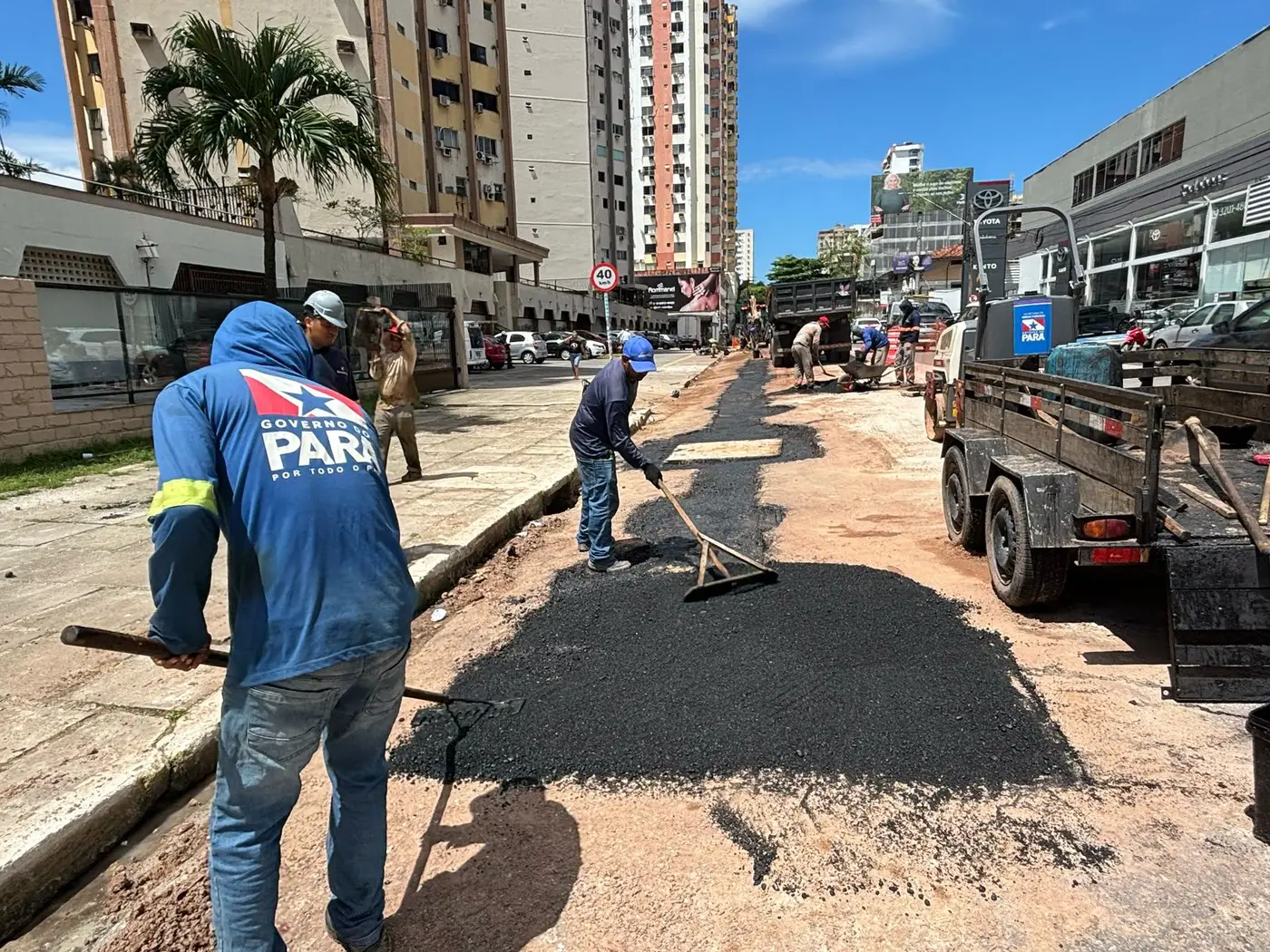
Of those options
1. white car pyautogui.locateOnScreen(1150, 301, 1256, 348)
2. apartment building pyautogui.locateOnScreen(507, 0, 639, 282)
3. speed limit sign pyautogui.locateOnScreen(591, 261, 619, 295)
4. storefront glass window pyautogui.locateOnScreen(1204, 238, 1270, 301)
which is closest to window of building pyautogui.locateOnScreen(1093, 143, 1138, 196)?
storefront glass window pyautogui.locateOnScreen(1204, 238, 1270, 301)

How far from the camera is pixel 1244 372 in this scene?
525 cm

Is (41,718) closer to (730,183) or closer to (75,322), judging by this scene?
(75,322)

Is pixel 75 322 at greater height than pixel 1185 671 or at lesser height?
greater

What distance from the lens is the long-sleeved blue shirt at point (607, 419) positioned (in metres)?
5.23

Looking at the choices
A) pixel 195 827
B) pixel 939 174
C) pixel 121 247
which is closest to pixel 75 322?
pixel 121 247

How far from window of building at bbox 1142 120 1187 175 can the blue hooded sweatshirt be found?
32212 mm

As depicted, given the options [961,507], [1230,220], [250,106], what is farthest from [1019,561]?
[1230,220]

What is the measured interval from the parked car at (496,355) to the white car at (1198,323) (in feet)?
68.4

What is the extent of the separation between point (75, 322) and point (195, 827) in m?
9.11

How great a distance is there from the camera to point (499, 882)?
241cm

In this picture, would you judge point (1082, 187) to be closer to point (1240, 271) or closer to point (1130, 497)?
point (1240, 271)

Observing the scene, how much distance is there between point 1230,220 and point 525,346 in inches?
973

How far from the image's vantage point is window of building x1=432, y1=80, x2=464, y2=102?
41.5 m

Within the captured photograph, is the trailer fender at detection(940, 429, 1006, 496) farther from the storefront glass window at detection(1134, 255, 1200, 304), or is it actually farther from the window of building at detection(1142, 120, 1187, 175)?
the window of building at detection(1142, 120, 1187, 175)
